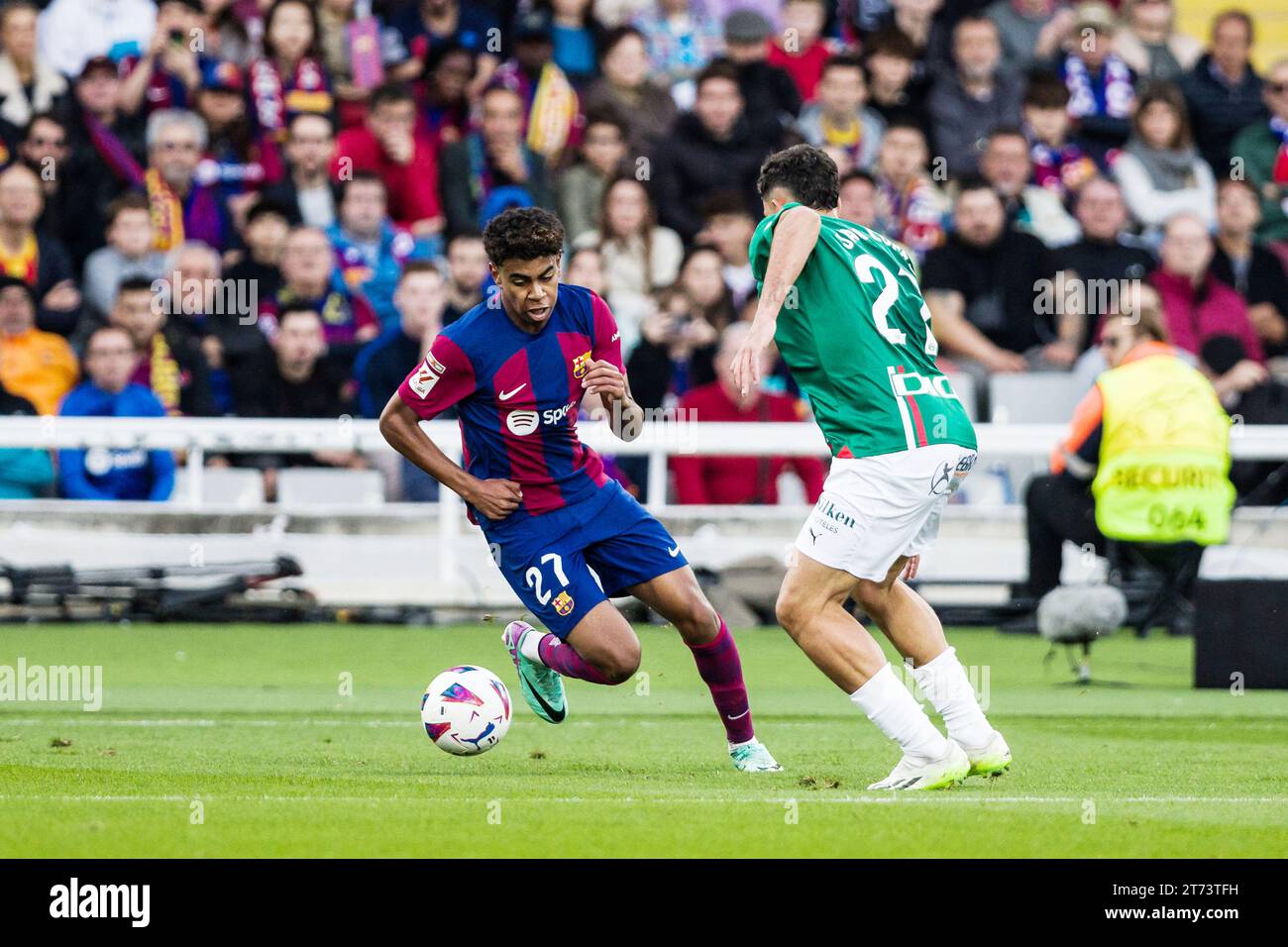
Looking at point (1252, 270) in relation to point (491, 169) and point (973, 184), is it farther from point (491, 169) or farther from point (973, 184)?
point (491, 169)

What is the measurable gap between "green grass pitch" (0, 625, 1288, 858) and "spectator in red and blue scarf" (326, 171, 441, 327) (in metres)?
4.01

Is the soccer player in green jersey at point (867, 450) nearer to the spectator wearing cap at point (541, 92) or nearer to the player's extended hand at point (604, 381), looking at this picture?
the player's extended hand at point (604, 381)

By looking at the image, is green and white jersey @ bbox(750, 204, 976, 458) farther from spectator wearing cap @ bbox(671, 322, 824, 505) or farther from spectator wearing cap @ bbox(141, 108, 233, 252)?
spectator wearing cap @ bbox(141, 108, 233, 252)

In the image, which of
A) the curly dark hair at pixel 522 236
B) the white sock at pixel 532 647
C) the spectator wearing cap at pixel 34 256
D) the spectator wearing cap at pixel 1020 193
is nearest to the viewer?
the curly dark hair at pixel 522 236

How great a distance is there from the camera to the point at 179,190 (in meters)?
16.8

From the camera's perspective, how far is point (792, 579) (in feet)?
24.7

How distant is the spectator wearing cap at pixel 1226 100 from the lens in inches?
741

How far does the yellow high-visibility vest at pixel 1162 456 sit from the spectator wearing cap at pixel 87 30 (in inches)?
347

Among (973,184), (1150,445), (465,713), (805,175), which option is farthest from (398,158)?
(805,175)

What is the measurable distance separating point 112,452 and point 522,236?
803 cm

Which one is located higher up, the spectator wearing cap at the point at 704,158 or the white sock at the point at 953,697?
the spectator wearing cap at the point at 704,158

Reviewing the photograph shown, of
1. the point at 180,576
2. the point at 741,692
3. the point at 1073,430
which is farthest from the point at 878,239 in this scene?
the point at 180,576

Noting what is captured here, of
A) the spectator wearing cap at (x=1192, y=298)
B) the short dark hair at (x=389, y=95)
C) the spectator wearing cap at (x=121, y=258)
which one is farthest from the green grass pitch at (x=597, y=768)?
the short dark hair at (x=389, y=95)

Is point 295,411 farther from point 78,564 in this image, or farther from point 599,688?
point 599,688
